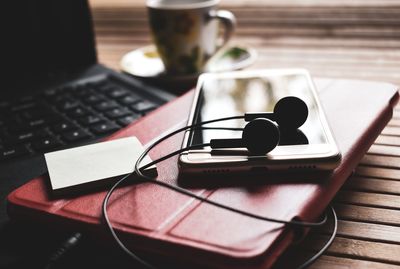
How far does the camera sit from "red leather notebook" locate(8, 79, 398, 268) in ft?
1.04

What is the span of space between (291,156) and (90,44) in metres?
0.47

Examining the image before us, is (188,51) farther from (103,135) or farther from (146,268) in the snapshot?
(146,268)

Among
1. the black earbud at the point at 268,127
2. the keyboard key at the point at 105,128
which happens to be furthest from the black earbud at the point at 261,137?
the keyboard key at the point at 105,128

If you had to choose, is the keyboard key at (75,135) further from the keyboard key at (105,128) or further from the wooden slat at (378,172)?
the wooden slat at (378,172)

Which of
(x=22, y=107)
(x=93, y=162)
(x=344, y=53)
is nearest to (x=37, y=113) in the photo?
(x=22, y=107)

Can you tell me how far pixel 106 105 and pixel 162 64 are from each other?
25 centimetres

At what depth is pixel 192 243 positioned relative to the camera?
1.05 feet

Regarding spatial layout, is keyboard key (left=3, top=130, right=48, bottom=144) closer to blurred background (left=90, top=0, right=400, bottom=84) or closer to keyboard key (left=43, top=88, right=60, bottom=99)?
keyboard key (left=43, top=88, right=60, bottom=99)

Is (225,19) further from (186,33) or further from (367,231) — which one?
(367,231)

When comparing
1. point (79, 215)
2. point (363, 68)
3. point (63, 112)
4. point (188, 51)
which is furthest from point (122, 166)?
point (363, 68)

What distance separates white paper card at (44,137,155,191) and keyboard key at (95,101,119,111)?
0.14 meters

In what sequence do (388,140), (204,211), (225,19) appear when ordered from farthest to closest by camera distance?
(225,19) < (388,140) < (204,211)

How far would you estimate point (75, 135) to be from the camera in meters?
0.54

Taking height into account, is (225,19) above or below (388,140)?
above
